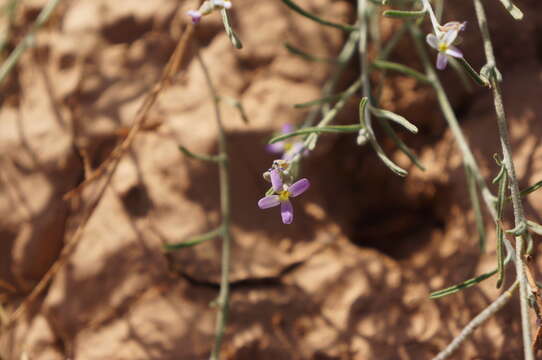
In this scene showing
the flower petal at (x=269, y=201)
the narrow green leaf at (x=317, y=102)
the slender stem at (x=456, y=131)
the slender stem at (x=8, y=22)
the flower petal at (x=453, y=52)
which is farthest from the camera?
the slender stem at (x=8, y=22)

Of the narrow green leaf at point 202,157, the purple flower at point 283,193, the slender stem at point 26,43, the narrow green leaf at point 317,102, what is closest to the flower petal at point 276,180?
the purple flower at point 283,193

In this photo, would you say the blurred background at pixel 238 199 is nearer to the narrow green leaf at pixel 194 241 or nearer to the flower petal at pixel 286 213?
the narrow green leaf at pixel 194 241

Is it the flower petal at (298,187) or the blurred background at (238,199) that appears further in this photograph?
the blurred background at (238,199)

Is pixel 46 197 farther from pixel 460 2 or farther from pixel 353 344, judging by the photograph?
pixel 460 2

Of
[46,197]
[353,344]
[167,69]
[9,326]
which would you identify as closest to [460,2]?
[167,69]

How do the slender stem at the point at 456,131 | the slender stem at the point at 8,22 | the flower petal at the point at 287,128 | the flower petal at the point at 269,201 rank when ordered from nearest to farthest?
1. the flower petal at the point at 269,201
2. the slender stem at the point at 456,131
3. the flower petal at the point at 287,128
4. the slender stem at the point at 8,22

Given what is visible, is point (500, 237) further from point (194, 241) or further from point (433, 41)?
point (194, 241)
